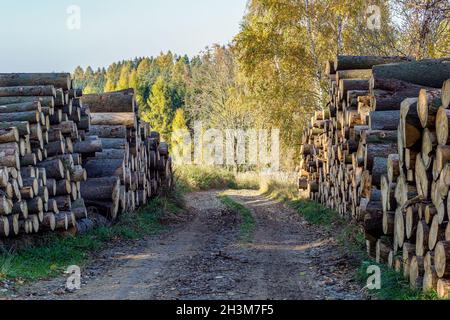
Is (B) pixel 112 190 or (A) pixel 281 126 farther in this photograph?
(A) pixel 281 126

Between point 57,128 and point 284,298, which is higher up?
point 57,128

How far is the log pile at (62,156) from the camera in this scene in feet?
34.7

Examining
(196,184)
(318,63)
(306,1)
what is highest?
(306,1)

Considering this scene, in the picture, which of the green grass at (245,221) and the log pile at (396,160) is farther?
the green grass at (245,221)

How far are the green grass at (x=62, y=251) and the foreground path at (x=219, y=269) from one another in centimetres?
37

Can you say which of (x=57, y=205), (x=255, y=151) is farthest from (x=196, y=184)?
(x=57, y=205)

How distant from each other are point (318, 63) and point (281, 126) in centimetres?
300

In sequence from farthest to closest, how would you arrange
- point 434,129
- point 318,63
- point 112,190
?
point 318,63, point 112,190, point 434,129

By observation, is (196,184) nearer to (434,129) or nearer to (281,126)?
(281,126)

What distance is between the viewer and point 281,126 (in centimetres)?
2633

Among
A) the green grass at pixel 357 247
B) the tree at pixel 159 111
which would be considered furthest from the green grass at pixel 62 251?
the tree at pixel 159 111

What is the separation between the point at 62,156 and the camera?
12617mm

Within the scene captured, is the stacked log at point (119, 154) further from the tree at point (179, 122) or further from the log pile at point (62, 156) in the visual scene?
the tree at point (179, 122)
